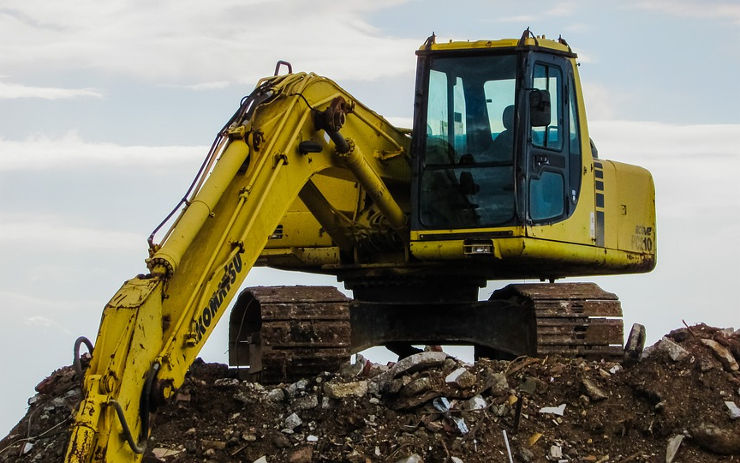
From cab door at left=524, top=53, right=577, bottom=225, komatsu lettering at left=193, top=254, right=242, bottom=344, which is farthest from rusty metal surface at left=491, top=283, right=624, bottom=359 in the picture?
komatsu lettering at left=193, top=254, right=242, bottom=344

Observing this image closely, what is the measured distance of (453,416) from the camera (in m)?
11.2

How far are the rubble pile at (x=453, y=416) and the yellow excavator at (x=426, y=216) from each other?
75 cm

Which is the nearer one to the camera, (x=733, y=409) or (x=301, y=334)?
(x=733, y=409)

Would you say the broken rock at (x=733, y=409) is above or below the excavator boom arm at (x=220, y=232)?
below

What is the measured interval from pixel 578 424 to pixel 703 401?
114cm

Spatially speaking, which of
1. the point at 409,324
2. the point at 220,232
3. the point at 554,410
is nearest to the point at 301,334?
the point at 220,232

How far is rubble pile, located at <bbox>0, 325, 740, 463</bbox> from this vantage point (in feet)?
35.7

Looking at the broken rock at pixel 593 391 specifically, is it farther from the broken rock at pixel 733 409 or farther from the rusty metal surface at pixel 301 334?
the rusty metal surface at pixel 301 334

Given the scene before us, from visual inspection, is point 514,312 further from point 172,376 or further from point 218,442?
point 172,376

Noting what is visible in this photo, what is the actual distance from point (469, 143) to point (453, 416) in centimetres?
306

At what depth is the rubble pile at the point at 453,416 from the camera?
10.9 metres

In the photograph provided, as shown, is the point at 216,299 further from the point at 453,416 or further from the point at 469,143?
the point at 469,143

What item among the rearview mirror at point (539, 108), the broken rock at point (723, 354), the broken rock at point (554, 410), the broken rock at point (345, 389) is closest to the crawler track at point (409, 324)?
the broken rock at point (345, 389)

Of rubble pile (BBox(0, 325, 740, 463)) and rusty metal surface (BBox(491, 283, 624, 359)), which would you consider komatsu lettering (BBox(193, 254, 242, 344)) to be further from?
rusty metal surface (BBox(491, 283, 624, 359))
